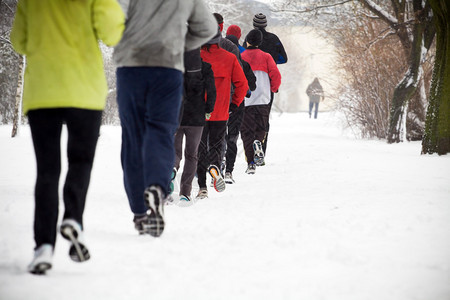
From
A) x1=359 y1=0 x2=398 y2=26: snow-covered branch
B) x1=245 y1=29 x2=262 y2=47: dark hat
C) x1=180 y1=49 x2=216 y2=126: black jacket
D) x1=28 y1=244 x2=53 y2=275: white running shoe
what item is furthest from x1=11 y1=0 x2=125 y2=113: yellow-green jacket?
x1=359 y1=0 x2=398 y2=26: snow-covered branch

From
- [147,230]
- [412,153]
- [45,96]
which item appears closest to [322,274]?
[147,230]

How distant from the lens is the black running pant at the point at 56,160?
8.77 feet

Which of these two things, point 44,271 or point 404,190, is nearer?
point 44,271

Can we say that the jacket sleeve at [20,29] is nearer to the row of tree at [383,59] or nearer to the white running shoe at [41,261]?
the white running shoe at [41,261]

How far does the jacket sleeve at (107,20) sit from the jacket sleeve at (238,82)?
10.1ft

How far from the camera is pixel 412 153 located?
33.5ft

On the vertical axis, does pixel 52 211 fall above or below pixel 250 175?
above

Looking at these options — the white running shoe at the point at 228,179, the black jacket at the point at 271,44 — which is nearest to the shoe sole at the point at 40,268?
the white running shoe at the point at 228,179

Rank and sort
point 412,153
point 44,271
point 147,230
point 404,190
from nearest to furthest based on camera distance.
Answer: point 44,271
point 147,230
point 404,190
point 412,153

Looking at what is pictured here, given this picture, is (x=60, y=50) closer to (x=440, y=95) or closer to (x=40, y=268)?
(x=40, y=268)

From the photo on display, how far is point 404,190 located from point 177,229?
2873mm

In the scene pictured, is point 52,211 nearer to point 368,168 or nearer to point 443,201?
point 443,201

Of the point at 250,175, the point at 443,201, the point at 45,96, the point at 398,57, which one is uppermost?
the point at 398,57

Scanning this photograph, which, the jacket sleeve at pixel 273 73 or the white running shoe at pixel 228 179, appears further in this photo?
the jacket sleeve at pixel 273 73
